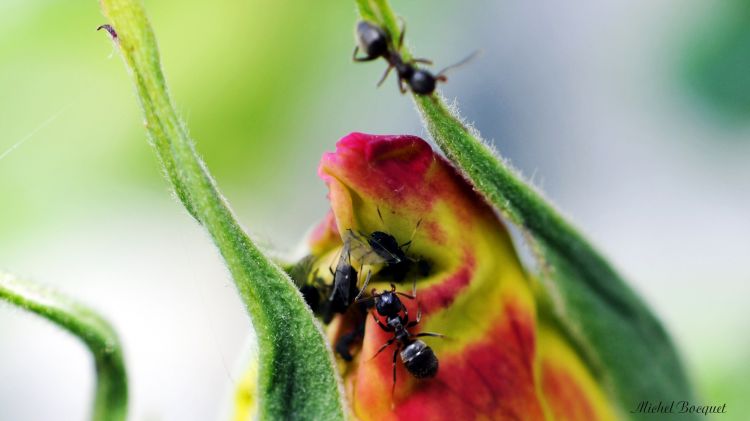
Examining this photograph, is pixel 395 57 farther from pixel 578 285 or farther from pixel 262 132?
pixel 262 132

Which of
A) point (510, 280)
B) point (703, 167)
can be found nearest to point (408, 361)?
point (510, 280)

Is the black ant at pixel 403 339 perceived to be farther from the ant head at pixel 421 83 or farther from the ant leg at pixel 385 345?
the ant head at pixel 421 83

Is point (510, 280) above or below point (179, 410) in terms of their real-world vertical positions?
above

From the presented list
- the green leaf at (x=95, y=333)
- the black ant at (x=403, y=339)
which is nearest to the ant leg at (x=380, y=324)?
the black ant at (x=403, y=339)

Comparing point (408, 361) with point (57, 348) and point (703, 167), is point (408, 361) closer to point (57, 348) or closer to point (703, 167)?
point (703, 167)
